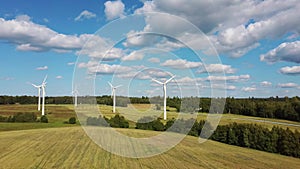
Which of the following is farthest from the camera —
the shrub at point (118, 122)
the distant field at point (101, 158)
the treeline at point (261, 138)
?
the shrub at point (118, 122)

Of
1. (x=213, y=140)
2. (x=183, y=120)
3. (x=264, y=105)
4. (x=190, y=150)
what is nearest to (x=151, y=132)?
(x=183, y=120)

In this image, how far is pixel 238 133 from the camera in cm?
6000

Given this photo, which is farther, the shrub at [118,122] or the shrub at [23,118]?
the shrub at [23,118]

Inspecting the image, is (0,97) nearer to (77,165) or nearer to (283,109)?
(283,109)

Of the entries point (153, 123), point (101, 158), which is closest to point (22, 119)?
point (153, 123)

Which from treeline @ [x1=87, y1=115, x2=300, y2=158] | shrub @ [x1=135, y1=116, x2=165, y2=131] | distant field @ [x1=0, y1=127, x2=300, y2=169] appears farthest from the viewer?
shrub @ [x1=135, y1=116, x2=165, y2=131]

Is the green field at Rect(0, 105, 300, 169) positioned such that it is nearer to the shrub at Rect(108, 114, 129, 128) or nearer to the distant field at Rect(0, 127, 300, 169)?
the distant field at Rect(0, 127, 300, 169)

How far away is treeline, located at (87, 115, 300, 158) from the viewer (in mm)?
51500

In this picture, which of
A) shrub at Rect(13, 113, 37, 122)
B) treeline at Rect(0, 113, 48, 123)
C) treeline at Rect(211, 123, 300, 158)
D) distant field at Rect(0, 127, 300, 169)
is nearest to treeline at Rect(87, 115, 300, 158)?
treeline at Rect(211, 123, 300, 158)

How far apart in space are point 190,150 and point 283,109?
71.7 metres

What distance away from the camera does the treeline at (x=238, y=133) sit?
51.5 meters

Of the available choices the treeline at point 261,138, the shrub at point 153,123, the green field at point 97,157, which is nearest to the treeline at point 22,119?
the green field at point 97,157

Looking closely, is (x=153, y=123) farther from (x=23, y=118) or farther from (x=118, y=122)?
(x=23, y=118)

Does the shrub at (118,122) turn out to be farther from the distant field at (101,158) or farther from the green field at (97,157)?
the distant field at (101,158)
